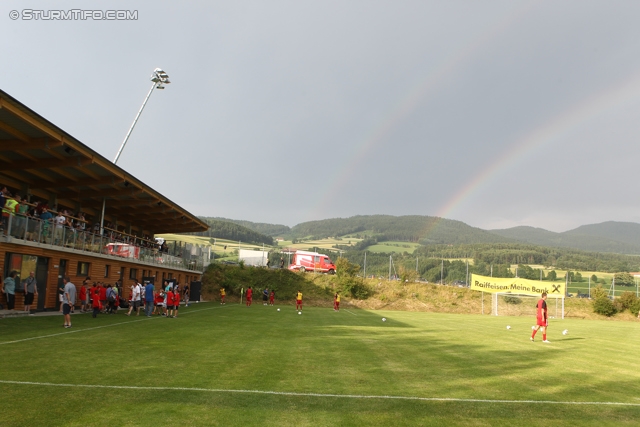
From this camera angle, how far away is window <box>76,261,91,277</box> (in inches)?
1101

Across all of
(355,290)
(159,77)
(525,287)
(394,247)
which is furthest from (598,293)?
(394,247)

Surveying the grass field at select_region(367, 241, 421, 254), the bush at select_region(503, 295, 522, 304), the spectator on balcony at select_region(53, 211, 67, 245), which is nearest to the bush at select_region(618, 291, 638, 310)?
the bush at select_region(503, 295, 522, 304)

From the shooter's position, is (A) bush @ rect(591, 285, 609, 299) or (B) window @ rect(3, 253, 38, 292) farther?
(A) bush @ rect(591, 285, 609, 299)

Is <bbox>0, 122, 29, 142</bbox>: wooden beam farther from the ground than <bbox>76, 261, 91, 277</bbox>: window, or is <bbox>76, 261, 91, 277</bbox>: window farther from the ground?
<bbox>0, 122, 29, 142</bbox>: wooden beam

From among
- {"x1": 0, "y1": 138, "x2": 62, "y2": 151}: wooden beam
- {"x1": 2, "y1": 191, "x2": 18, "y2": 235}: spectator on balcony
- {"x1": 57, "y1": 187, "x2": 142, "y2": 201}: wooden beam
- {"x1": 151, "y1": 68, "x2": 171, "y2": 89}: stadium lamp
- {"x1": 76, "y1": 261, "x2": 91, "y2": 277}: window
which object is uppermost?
{"x1": 151, "y1": 68, "x2": 171, "y2": 89}: stadium lamp

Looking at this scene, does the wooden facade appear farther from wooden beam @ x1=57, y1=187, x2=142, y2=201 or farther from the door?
wooden beam @ x1=57, y1=187, x2=142, y2=201

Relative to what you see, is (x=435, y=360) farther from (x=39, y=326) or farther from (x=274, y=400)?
(x=39, y=326)

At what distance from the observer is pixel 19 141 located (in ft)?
74.6

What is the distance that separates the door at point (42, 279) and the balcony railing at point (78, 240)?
1.00 m

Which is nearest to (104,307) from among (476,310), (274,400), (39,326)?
(39,326)

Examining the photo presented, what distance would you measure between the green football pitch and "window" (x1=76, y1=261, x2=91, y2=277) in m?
11.5

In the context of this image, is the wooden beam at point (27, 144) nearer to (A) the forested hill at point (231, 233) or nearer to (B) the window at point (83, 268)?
(B) the window at point (83, 268)

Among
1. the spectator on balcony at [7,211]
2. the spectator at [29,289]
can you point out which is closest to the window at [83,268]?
the spectator at [29,289]

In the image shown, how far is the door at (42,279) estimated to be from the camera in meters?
24.0
